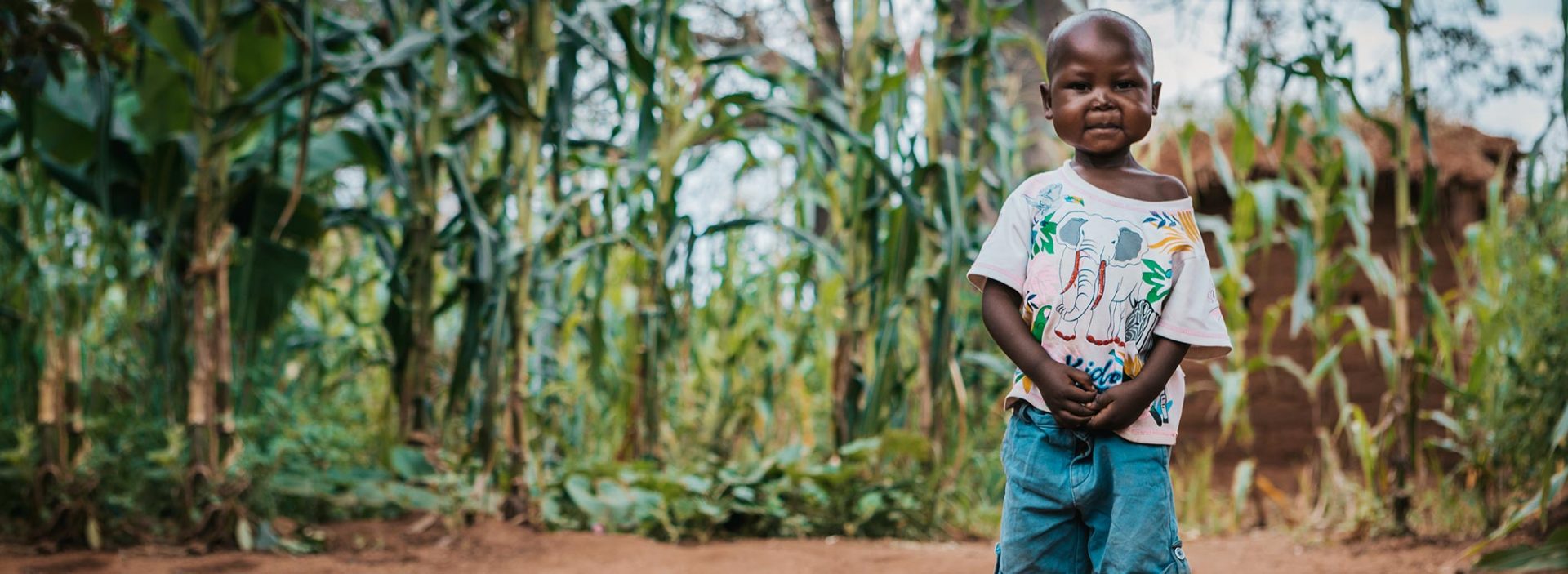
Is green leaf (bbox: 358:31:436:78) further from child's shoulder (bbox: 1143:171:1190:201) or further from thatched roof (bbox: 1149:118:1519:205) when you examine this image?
thatched roof (bbox: 1149:118:1519:205)

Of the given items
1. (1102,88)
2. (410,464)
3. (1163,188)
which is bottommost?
(410,464)

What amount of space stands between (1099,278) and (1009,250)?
0.37 ft

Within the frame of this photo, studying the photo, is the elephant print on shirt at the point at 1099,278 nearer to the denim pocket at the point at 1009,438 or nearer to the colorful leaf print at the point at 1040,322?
the colorful leaf print at the point at 1040,322

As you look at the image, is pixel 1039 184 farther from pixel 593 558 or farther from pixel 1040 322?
pixel 593 558

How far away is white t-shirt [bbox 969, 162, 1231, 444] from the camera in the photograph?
1320 millimetres

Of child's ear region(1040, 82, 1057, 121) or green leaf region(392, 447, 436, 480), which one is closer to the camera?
child's ear region(1040, 82, 1057, 121)

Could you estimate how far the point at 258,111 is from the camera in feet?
10.1

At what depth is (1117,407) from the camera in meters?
1.28

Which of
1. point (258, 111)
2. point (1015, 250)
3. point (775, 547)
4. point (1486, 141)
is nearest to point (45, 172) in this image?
point (258, 111)

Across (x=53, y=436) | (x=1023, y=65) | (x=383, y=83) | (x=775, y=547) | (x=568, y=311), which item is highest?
(x=1023, y=65)

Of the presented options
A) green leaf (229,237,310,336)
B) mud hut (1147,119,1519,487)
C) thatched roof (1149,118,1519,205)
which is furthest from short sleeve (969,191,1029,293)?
mud hut (1147,119,1519,487)

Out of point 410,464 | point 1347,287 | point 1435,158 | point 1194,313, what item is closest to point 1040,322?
point 1194,313

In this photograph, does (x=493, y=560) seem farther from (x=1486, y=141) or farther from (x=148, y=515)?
(x=1486, y=141)

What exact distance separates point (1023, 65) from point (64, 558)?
4.87 meters
